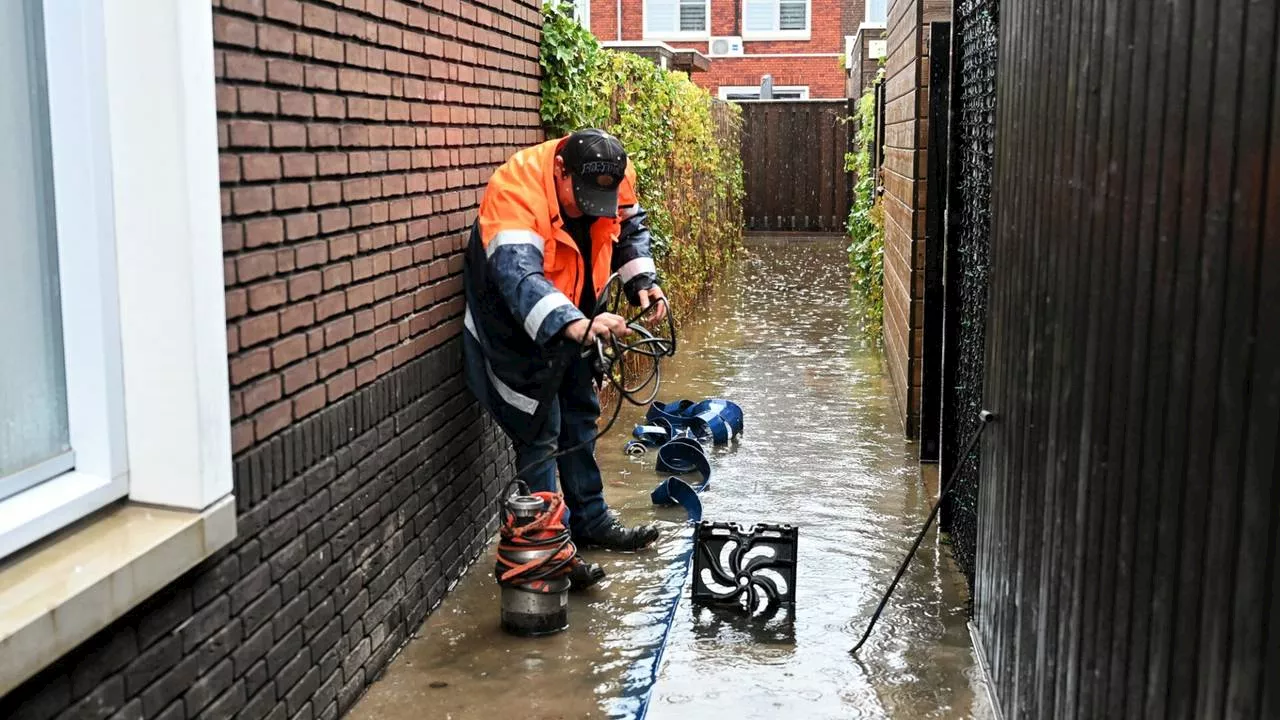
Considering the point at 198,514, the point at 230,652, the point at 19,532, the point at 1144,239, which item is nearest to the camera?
the point at 1144,239

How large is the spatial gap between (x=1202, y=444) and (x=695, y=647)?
9.50ft

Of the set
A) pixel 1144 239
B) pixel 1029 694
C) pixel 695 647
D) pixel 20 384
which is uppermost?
pixel 1144 239

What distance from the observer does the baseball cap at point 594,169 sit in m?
5.19

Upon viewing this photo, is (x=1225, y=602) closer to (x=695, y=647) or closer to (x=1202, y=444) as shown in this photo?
(x=1202, y=444)

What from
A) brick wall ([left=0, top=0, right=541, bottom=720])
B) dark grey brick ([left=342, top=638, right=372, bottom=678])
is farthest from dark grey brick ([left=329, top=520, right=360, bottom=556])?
dark grey brick ([left=342, top=638, right=372, bottom=678])

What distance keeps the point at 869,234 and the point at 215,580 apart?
1048 centimetres

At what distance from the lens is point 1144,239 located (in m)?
2.54

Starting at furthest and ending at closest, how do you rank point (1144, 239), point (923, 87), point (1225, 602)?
1. point (923, 87)
2. point (1144, 239)
3. point (1225, 602)

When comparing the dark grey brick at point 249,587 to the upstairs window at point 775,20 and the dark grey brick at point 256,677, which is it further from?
the upstairs window at point 775,20

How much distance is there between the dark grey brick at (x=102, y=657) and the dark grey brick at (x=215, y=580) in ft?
0.98

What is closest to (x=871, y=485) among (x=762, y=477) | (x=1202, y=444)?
(x=762, y=477)

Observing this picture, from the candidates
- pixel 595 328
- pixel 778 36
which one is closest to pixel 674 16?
pixel 778 36

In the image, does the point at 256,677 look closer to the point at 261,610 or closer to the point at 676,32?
the point at 261,610

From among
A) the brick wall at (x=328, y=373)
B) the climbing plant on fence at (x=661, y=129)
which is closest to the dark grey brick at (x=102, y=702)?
the brick wall at (x=328, y=373)
